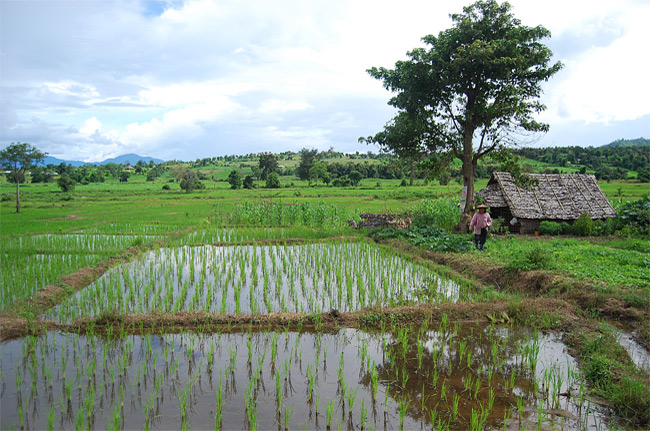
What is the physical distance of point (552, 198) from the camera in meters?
14.3

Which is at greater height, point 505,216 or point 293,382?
point 505,216

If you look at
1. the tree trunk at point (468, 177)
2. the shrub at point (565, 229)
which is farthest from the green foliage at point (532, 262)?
the shrub at point (565, 229)

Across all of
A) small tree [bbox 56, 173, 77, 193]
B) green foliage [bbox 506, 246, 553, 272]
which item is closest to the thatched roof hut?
green foliage [bbox 506, 246, 553, 272]

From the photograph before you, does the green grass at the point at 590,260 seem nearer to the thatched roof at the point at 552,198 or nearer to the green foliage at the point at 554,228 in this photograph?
the green foliage at the point at 554,228

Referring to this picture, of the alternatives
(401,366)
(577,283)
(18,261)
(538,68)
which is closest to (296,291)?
(401,366)

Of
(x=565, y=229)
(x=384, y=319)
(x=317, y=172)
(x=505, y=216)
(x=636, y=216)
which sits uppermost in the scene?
(x=317, y=172)

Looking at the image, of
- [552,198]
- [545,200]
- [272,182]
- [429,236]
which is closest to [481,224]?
[429,236]

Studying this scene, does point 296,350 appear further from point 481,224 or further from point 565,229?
point 565,229

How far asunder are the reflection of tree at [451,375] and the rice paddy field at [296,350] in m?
0.02

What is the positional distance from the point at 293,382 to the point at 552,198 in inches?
519

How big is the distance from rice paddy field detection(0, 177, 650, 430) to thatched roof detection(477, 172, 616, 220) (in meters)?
5.77

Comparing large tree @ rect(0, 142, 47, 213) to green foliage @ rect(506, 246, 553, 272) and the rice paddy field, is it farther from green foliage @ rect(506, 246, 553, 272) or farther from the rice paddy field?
green foliage @ rect(506, 246, 553, 272)

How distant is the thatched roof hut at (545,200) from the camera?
13.8 m

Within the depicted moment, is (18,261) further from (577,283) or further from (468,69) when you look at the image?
(468,69)
